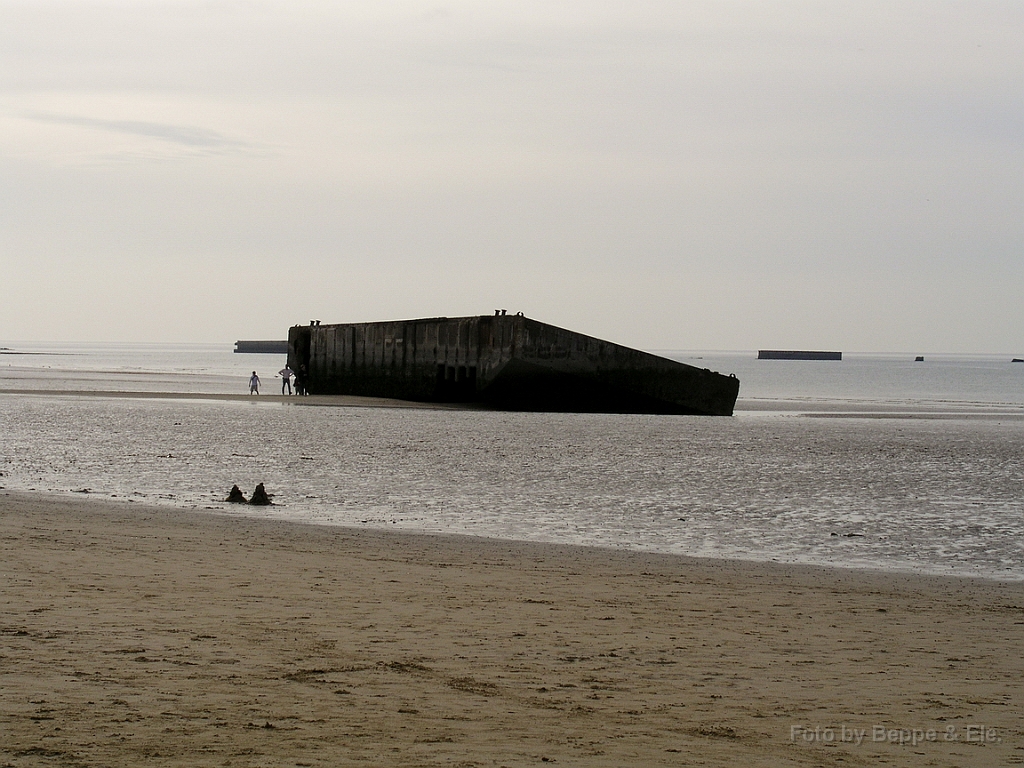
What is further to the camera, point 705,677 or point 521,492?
point 521,492

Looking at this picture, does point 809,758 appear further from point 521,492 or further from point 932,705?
point 521,492

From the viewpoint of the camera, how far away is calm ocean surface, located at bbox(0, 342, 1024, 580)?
13.1 m

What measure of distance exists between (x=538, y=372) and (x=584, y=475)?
62.3 ft

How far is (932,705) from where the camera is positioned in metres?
6.02

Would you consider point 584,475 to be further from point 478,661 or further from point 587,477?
point 478,661

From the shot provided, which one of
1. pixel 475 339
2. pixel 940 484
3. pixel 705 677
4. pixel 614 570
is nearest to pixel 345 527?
pixel 614 570

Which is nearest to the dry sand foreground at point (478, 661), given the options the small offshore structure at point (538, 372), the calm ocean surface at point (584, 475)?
the calm ocean surface at point (584, 475)

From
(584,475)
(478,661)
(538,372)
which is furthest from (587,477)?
(538,372)

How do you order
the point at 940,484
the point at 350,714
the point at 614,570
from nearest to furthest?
1. the point at 350,714
2. the point at 614,570
3. the point at 940,484

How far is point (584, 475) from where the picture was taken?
1964 cm

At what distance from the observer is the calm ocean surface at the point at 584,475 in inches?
515

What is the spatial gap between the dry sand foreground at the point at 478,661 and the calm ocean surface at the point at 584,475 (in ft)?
8.43

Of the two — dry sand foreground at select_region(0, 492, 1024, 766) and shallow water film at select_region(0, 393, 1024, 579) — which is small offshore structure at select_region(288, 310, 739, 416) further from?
dry sand foreground at select_region(0, 492, 1024, 766)

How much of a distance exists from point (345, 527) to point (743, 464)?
1128 cm
